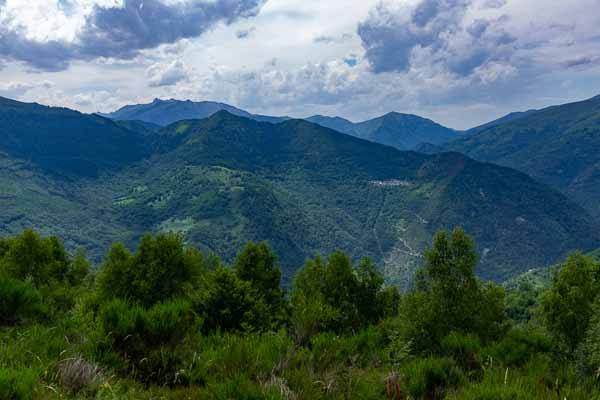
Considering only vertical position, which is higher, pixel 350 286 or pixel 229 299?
pixel 229 299

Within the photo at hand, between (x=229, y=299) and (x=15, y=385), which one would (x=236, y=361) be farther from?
(x=229, y=299)

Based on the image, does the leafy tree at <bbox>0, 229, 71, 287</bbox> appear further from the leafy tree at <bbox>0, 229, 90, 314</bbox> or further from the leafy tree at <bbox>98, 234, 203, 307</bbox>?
the leafy tree at <bbox>98, 234, 203, 307</bbox>

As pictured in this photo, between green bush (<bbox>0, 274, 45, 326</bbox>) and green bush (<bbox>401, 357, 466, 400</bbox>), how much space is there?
287 inches

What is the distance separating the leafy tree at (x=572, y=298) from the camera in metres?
29.5

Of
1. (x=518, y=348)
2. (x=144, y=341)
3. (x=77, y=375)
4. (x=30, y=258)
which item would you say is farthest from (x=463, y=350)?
(x=30, y=258)

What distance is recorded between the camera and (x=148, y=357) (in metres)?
7.02

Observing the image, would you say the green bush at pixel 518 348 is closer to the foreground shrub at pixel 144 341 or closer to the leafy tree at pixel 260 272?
the foreground shrub at pixel 144 341

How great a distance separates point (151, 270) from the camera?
4175 centimetres

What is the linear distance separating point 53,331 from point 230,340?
3.28 metres

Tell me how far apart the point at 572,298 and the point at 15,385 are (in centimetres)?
3476

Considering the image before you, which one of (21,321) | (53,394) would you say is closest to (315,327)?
(53,394)

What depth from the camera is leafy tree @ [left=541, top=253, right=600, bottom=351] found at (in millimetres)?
29530

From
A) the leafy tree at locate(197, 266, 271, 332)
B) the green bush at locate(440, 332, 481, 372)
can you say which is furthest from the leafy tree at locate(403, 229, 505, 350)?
the green bush at locate(440, 332, 481, 372)

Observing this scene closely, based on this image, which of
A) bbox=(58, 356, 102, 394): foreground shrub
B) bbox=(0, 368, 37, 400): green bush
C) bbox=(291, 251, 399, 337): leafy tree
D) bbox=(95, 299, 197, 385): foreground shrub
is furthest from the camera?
bbox=(291, 251, 399, 337): leafy tree
